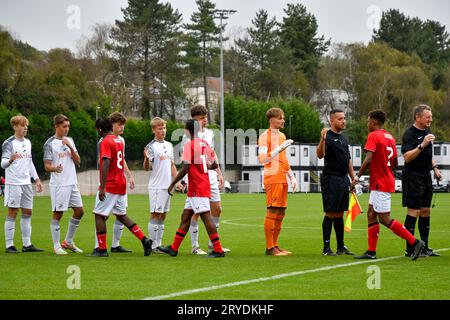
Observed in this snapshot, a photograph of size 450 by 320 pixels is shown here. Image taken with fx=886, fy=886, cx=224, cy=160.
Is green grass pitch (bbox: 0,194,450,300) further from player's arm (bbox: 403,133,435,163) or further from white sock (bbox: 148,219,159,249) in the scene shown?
player's arm (bbox: 403,133,435,163)

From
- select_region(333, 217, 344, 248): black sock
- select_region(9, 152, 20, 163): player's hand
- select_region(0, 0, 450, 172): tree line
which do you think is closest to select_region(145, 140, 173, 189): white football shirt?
select_region(9, 152, 20, 163): player's hand

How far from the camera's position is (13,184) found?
16.4 m

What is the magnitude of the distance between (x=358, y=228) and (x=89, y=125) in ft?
194

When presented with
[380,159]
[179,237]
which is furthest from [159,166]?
[380,159]

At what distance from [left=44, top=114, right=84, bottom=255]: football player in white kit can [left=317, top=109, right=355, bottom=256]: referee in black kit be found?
175 inches

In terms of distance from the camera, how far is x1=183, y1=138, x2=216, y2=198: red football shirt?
14602 millimetres

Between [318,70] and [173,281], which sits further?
[318,70]

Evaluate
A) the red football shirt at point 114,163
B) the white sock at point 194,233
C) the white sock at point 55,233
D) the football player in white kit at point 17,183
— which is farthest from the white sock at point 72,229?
the white sock at point 194,233

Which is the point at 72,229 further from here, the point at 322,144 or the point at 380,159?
the point at 380,159

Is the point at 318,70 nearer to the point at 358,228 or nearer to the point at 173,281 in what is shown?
the point at 358,228

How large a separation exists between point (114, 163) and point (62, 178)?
153cm

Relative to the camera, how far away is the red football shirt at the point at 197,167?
14602 mm

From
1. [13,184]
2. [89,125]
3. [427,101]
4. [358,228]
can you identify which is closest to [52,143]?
[13,184]

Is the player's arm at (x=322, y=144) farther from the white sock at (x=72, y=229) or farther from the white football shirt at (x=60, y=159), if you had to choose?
the white sock at (x=72, y=229)
